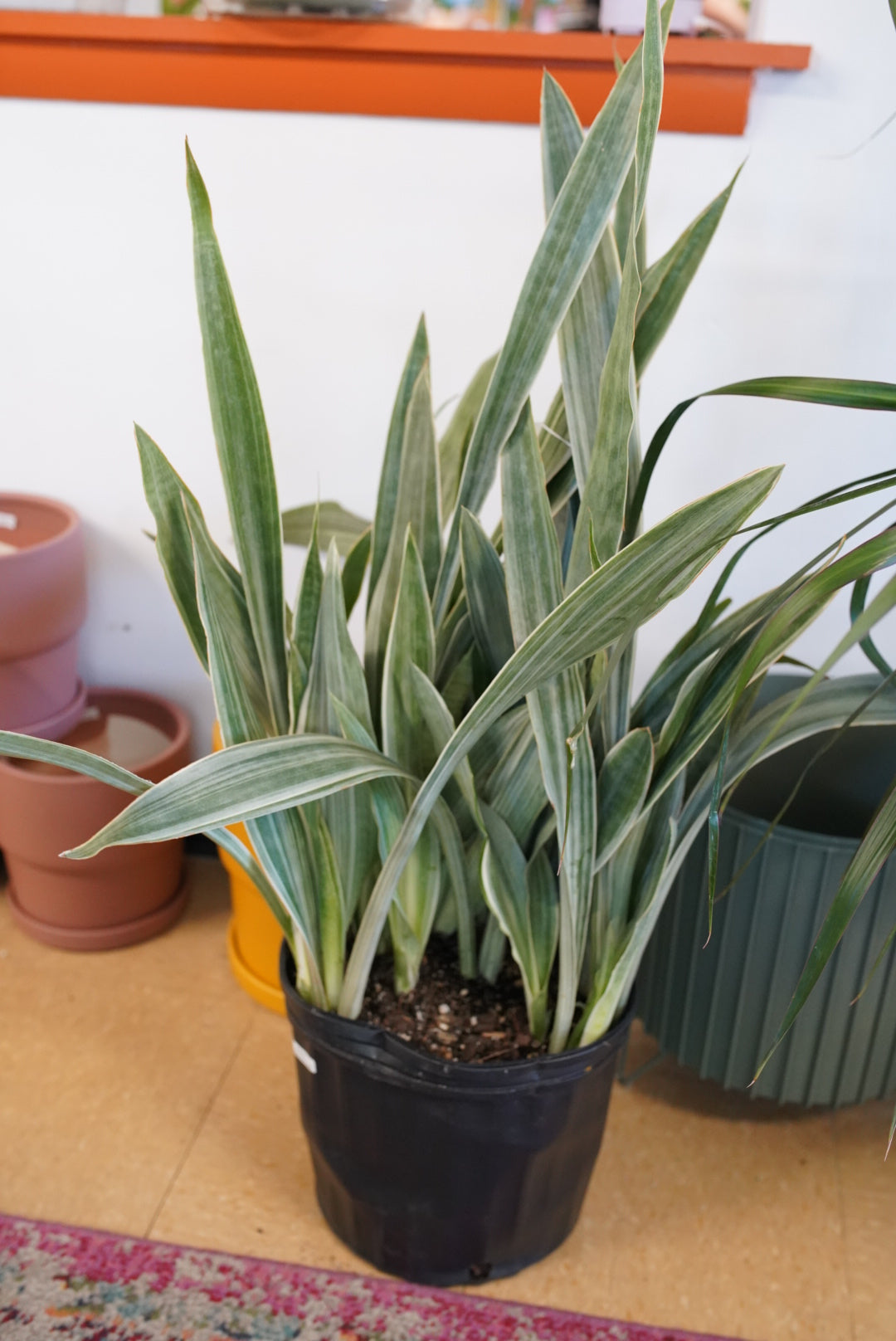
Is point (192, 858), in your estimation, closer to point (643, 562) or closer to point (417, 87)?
point (417, 87)

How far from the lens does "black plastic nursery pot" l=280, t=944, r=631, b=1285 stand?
3.02ft

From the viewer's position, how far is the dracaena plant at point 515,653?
2.31 feet

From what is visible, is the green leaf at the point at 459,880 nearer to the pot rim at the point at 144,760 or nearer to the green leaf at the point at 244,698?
the green leaf at the point at 244,698

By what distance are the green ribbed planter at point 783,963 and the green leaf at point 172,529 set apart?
0.52 meters

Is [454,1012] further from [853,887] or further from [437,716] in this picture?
[853,887]

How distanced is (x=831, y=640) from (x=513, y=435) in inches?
28.1

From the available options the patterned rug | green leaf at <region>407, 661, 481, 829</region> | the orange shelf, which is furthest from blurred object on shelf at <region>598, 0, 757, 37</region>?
the patterned rug

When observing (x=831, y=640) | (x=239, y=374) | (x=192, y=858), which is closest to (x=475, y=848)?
(x=239, y=374)

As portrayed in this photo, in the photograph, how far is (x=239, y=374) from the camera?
81 cm

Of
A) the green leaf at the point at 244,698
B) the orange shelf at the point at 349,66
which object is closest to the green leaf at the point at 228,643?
the green leaf at the point at 244,698

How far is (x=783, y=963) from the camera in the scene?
108 cm

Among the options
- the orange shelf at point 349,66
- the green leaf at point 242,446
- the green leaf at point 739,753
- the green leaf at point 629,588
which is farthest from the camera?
the orange shelf at point 349,66

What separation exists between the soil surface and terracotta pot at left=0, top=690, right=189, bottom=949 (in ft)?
1.42

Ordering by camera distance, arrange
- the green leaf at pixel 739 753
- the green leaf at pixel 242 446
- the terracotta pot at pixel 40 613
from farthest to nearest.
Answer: the terracotta pot at pixel 40 613, the green leaf at pixel 739 753, the green leaf at pixel 242 446
